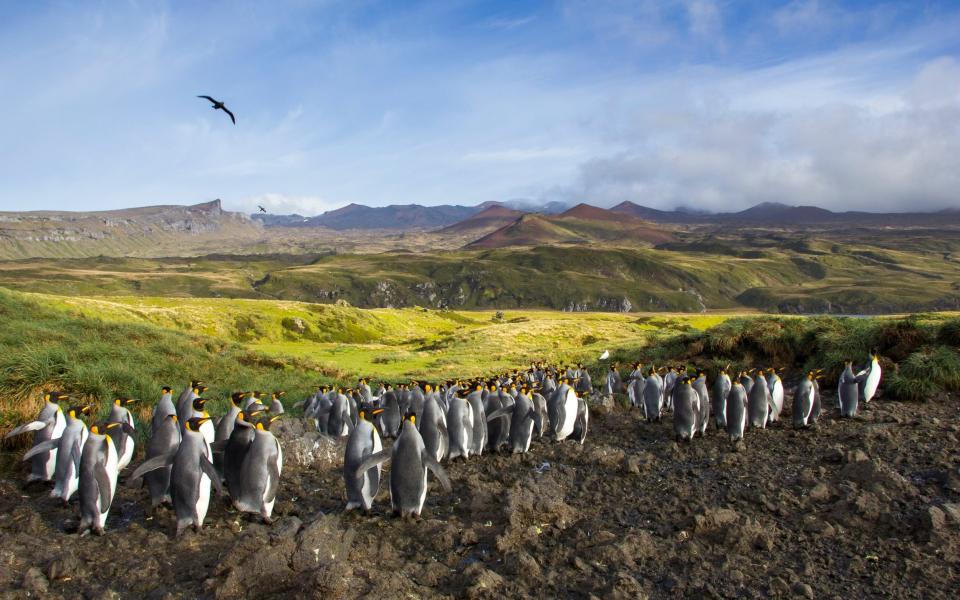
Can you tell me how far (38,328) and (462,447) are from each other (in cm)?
1750

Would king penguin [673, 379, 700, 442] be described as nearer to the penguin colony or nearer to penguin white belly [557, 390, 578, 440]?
the penguin colony

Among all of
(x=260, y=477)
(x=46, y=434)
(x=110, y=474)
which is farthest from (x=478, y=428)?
(x=46, y=434)

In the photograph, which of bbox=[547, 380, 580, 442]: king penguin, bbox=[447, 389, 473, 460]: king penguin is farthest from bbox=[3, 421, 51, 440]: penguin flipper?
bbox=[547, 380, 580, 442]: king penguin

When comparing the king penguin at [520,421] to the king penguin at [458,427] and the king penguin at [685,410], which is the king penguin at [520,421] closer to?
the king penguin at [458,427]

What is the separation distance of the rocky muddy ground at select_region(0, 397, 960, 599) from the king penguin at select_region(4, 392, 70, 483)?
291 millimetres

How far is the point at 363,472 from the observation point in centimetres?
900

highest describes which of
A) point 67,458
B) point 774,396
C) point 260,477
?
point 67,458

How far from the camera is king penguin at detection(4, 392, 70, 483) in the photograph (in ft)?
31.4

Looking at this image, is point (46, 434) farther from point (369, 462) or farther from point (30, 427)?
point (369, 462)

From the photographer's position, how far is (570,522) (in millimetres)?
8406

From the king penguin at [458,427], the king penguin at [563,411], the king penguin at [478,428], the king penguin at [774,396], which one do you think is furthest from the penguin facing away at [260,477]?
the king penguin at [774,396]

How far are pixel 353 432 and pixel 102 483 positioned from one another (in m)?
3.45

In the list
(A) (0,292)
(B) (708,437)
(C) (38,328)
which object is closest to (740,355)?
(B) (708,437)

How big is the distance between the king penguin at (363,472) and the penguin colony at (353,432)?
0.7 inches
